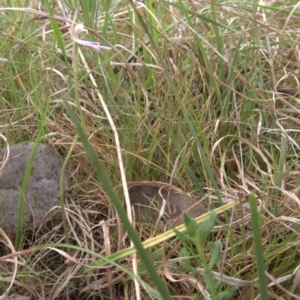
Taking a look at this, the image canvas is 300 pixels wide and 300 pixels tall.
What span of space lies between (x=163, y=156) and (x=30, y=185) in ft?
0.75

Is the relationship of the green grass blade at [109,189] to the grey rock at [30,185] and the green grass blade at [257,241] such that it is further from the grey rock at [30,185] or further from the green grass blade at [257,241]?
the grey rock at [30,185]

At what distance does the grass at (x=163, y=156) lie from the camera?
67 centimetres

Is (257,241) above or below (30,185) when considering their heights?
above

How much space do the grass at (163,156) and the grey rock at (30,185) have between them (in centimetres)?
2

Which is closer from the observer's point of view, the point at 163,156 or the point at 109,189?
the point at 109,189

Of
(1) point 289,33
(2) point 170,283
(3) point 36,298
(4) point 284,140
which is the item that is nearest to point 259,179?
(4) point 284,140

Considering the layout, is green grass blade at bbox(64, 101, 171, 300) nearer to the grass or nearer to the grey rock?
the grass

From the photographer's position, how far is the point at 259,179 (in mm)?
816

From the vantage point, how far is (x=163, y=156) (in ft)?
2.92

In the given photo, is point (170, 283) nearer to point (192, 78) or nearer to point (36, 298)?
point (36, 298)

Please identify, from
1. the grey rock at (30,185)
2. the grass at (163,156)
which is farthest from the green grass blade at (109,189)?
the grey rock at (30,185)

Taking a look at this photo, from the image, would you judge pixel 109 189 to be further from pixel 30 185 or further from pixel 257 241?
pixel 30 185

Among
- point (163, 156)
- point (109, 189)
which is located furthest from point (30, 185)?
point (109, 189)

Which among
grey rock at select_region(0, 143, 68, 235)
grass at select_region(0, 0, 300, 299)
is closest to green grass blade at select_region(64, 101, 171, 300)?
grass at select_region(0, 0, 300, 299)
